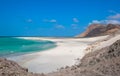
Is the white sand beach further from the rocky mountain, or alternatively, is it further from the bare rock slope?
the rocky mountain

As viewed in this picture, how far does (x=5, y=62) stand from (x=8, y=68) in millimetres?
726

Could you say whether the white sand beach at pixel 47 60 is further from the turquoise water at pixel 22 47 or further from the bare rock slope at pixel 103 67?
the turquoise water at pixel 22 47

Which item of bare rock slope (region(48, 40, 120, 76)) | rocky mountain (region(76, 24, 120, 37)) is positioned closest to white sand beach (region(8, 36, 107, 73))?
bare rock slope (region(48, 40, 120, 76))

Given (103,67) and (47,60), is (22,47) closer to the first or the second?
(47,60)

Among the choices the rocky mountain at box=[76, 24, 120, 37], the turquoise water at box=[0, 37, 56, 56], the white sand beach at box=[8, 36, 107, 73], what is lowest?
the white sand beach at box=[8, 36, 107, 73]

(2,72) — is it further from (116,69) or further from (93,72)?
(116,69)

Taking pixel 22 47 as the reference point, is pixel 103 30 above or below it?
above

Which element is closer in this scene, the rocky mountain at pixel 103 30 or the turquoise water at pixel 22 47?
the turquoise water at pixel 22 47

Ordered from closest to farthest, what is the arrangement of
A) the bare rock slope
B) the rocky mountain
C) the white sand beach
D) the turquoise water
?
the bare rock slope
the white sand beach
the turquoise water
the rocky mountain

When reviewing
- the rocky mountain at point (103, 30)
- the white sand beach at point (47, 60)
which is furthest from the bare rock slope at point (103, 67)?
the rocky mountain at point (103, 30)

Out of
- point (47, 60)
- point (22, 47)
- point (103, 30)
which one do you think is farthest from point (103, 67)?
point (103, 30)

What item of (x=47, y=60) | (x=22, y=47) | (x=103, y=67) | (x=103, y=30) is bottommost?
(x=103, y=67)

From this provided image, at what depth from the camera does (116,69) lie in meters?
11.9

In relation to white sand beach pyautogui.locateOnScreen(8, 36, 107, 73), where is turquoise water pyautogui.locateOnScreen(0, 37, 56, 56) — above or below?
above
